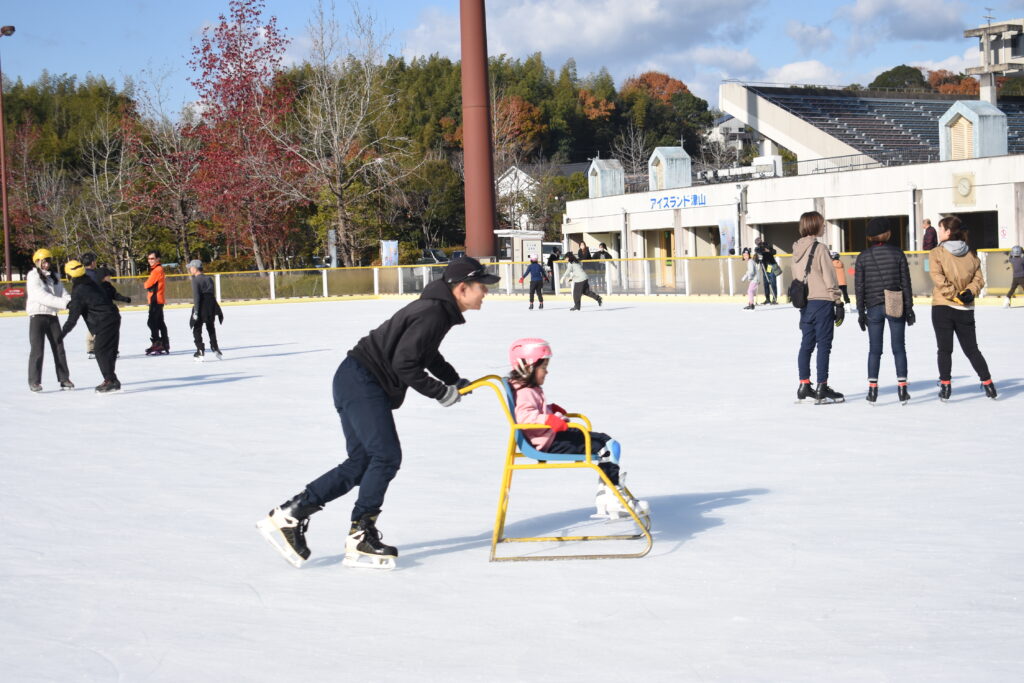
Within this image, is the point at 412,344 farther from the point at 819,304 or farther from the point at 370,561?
the point at 819,304

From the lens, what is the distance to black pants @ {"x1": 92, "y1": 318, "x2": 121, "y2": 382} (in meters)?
12.7

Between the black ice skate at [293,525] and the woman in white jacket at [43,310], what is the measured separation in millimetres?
8506

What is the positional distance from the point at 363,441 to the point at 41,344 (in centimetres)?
950

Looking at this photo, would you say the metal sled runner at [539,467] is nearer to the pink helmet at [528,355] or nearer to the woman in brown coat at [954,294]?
the pink helmet at [528,355]

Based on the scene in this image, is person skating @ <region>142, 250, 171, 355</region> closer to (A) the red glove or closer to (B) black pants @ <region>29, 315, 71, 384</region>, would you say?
(B) black pants @ <region>29, 315, 71, 384</region>

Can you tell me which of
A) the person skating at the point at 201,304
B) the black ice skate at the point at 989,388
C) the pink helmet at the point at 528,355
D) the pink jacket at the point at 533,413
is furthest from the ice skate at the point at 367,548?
the person skating at the point at 201,304

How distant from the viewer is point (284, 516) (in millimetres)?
5141

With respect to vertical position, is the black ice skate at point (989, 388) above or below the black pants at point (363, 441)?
below

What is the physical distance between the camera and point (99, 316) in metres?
12.6

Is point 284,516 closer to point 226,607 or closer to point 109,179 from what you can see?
point 226,607

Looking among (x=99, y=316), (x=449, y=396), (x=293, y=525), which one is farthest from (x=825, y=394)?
(x=99, y=316)

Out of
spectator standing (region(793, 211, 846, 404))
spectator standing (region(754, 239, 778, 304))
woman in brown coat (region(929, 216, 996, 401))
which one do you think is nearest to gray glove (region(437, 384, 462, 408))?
spectator standing (region(793, 211, 846, 404))

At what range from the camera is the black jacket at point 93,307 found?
1262 cm

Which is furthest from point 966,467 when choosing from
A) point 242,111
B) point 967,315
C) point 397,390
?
point 242,111
